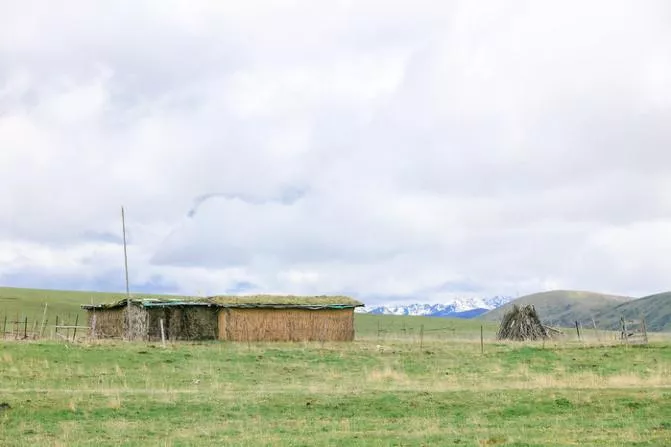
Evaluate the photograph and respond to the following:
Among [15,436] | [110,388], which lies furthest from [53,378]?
[15,436]

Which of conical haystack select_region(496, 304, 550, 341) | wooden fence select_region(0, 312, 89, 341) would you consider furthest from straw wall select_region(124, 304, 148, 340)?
conical haystack select_region(496, 304, 550, 341)

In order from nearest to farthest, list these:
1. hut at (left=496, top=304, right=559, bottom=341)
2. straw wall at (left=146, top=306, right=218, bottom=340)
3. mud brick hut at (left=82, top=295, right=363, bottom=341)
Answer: mud brick hut at (left=82, top=295, right=363, bottom=341), straw wall at (left=146, top=306, right=218, bottom=340), hut at (left=496, top=304, right=559, bottom=341)

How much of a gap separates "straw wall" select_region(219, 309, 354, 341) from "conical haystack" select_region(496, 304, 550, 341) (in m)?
14.6

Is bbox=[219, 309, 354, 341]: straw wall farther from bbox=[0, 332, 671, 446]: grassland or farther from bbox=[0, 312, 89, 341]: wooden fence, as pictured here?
bbox=[0, 312, 89, 341]: wooden fence

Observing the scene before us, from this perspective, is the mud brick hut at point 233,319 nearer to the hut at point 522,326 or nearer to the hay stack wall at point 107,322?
the hay stack wall at point 107,322

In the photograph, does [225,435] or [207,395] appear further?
[207,395]

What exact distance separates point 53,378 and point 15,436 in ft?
51.0

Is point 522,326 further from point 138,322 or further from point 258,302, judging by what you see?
point 138,322

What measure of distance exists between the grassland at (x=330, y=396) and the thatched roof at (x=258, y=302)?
941 centimetres

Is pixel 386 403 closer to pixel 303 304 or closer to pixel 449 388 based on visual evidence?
pixel 449 388

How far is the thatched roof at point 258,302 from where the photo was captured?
60.6 m

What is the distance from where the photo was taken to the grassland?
21766 millimetres

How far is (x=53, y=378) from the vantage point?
121 feet

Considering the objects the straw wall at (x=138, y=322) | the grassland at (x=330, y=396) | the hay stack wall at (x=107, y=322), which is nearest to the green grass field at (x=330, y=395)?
the grassland at (x=330, y=396)
